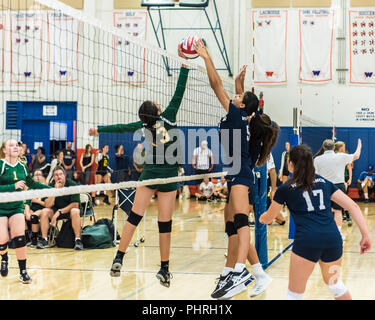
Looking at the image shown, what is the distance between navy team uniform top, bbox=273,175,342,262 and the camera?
3.61 metres

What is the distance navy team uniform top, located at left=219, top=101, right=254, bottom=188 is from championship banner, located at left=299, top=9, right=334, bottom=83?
13240 mm

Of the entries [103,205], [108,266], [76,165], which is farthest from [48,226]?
[76,165]

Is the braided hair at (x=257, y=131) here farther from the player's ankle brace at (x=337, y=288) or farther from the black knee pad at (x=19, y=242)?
the black knee pad at (x=19, y=242)

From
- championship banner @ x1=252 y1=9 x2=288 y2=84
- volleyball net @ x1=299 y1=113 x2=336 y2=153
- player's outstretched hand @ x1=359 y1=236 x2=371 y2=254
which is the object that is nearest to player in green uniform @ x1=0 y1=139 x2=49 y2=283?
player's outstretched hand @ x1=359 y1=236 x2=371 y2=254

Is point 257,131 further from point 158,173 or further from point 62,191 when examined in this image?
point 62,191

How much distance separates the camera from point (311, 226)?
3658 mm

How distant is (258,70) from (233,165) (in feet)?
42.9

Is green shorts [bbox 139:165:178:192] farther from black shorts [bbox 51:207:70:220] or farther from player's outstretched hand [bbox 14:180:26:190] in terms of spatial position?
black shorts [bbox 51:207:70:220]

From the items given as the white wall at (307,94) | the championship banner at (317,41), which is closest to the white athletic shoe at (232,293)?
the white wall at (307,94)

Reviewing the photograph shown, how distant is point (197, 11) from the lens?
58.5 ft

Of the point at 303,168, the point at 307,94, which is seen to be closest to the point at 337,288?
the point at 303,168

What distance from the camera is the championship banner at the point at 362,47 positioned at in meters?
17.3

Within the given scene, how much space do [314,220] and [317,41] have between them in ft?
48.7

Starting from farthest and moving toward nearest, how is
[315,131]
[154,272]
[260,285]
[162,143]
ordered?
[315,131] → [154,272] → [162,143] → [260,285]
